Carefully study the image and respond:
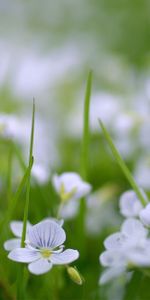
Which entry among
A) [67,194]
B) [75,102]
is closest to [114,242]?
[67,194]

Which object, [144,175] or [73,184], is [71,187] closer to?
[73,184]

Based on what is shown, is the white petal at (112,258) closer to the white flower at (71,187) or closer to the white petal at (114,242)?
the white petal at (114,242)

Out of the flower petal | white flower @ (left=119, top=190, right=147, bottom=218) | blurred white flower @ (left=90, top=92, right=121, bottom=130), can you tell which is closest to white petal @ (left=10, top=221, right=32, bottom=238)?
white flower @ (left=119, top=190, right=147, bottom=218)

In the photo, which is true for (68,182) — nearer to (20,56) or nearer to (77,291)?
(77,291)

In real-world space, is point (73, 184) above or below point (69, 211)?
above

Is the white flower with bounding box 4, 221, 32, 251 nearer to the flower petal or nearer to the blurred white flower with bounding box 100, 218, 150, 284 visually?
the blurred white flower with bounding box 100, 218, 150, 284

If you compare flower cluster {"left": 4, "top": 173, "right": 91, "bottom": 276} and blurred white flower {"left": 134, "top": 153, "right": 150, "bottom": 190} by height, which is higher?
flower cluster {"left": 4, "top": 173, "right": 91, "bottom": 276}
